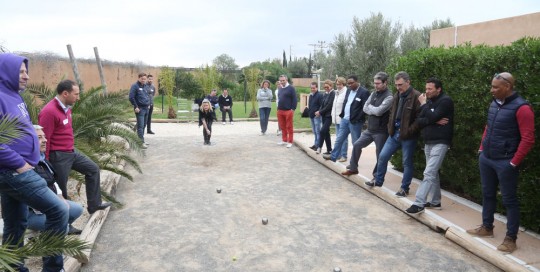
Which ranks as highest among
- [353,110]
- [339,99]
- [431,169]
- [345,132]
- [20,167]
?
[339,99]

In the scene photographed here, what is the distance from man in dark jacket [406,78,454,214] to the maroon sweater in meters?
4.17

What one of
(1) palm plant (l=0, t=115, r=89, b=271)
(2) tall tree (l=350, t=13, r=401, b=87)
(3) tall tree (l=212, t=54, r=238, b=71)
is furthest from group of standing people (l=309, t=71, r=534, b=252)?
(3) tall tree (l=212, t=54, r=238, b=71)

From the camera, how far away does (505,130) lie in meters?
4.09

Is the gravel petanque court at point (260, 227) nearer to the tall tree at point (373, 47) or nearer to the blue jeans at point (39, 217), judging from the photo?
the blue jeans at point (39, 217)

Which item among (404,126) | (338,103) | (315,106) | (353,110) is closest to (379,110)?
(404,126)

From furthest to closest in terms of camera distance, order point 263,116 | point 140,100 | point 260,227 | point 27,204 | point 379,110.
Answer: point 263,116 → point 140,100 → point 379,110 → point 260,227 → point 27,204

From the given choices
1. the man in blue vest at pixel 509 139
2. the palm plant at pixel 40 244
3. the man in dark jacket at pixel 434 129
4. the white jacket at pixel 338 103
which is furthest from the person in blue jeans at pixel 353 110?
the palm plant at pixel 40 244

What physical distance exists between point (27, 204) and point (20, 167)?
41 centimetres

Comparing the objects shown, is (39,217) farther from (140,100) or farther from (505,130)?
(140,100)

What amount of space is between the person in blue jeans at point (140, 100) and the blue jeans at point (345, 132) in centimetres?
497

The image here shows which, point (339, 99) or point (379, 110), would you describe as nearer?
point (379, 110)

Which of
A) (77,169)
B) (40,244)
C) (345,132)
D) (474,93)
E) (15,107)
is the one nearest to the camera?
(40,244)

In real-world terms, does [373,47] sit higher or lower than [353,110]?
higher

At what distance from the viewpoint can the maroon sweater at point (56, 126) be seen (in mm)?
4387
